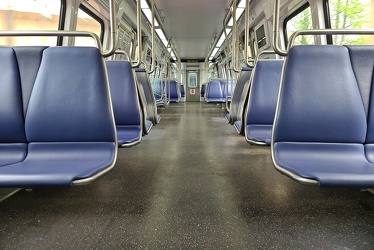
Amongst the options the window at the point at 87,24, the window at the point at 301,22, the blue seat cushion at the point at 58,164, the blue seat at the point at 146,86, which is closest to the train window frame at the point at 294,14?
the window at the point at 301,22

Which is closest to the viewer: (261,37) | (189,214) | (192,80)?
(189,214)

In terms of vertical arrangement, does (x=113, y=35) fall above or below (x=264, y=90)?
above

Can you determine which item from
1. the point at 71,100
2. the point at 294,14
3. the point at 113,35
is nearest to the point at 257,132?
the point at 113,35

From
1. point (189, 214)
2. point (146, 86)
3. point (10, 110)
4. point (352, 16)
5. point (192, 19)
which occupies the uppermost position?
point (192, 19)

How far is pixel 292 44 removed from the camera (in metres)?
1.49

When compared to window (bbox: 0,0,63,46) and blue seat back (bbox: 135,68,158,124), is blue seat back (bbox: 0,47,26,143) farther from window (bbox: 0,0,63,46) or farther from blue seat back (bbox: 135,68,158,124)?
blue seat back (bbox: 135,68,158,124)

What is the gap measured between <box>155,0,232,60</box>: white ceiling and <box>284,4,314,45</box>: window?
2784 millimetres

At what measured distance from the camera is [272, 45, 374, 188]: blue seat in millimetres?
1472

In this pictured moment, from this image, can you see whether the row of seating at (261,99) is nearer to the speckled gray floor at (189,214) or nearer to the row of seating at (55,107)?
the speckled gray floor at (189,214)

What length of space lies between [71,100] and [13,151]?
455 millimetres

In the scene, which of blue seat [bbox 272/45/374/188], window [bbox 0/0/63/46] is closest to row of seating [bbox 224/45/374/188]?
blue seat [bbox 272/45/374/188]

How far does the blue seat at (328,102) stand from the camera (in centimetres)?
147

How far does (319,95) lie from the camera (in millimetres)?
1490

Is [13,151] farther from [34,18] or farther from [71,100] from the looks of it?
[34,18]
